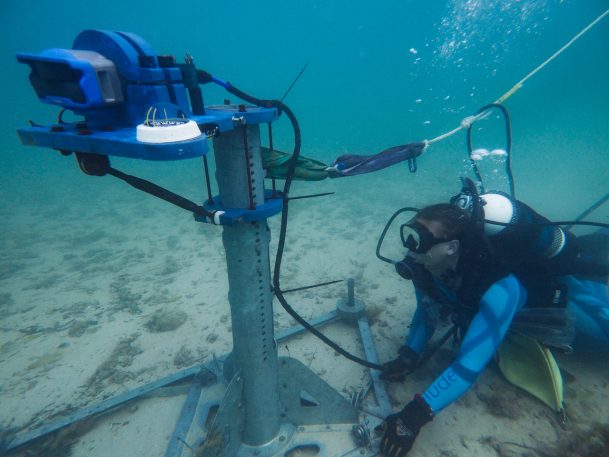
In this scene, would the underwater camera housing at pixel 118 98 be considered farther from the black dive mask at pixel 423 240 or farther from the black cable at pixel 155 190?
the black dive mask at pixel 423 240

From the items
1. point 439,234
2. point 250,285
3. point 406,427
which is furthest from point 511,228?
point 250,285

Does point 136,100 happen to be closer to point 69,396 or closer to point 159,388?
point 159,388

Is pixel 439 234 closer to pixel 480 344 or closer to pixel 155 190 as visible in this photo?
pixel 480 344

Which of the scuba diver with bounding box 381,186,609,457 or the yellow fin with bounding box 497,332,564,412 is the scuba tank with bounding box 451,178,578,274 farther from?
the yellow fin with bounding box 497,332,564,412

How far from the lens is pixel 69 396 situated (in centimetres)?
404

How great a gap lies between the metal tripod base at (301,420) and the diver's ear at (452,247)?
1.63m

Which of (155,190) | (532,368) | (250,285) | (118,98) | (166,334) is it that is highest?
(118,98)

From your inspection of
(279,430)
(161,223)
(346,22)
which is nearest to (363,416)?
(279,430)

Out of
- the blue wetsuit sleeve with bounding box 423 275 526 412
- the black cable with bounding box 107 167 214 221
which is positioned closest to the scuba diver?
the blue wetsuit sleeve with bounding box 423 275 526 412

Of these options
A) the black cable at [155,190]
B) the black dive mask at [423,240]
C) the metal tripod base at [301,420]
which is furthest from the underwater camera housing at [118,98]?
the metal tripod base at [301,420]

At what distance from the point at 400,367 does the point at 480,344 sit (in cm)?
117

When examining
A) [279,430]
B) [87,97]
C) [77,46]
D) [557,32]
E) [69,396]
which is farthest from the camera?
[557,32]

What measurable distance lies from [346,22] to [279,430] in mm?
120005

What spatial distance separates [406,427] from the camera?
2668 mm
